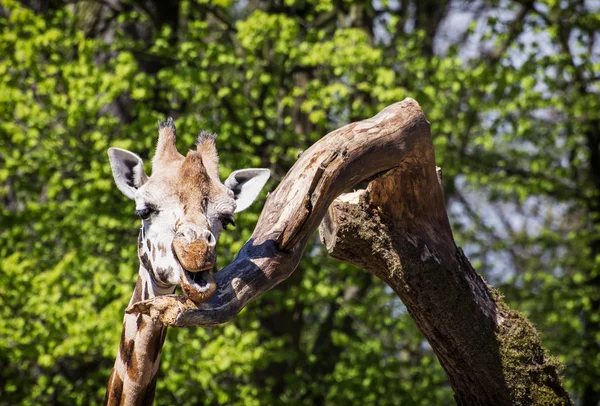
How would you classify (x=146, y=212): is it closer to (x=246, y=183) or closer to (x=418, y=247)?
(x=246, y=183)

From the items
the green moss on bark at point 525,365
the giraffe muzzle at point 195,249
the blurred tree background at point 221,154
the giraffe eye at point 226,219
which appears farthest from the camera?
the blurred tree background at point 221,154

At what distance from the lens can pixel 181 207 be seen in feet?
10.2


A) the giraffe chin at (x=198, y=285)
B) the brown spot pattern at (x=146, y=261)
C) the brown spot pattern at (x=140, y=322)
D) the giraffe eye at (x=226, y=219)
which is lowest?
the giraffe chin at (x=198, y=285)

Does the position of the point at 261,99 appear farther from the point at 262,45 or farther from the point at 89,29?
the point at 89,29

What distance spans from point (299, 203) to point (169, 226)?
56 cm

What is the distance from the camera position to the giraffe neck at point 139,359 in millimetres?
3576

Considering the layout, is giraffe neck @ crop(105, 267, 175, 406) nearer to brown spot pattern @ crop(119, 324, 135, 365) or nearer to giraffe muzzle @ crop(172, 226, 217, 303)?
brown spot pattern @ crop(119, 324, 135, 365)

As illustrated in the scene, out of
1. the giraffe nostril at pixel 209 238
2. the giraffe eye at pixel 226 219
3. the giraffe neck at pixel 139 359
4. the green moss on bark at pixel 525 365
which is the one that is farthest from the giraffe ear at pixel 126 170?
the green moss on bark at pixel 525 365

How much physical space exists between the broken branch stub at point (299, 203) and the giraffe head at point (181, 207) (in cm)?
11

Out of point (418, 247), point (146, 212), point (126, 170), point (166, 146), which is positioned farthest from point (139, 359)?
point (418, 247)

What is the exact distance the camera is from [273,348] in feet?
27.4

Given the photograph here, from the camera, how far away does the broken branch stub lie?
2.82m

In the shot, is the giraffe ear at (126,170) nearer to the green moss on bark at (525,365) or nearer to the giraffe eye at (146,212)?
the giraffe eye at (146,212)

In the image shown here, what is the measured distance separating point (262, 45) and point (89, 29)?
8.91 feet
